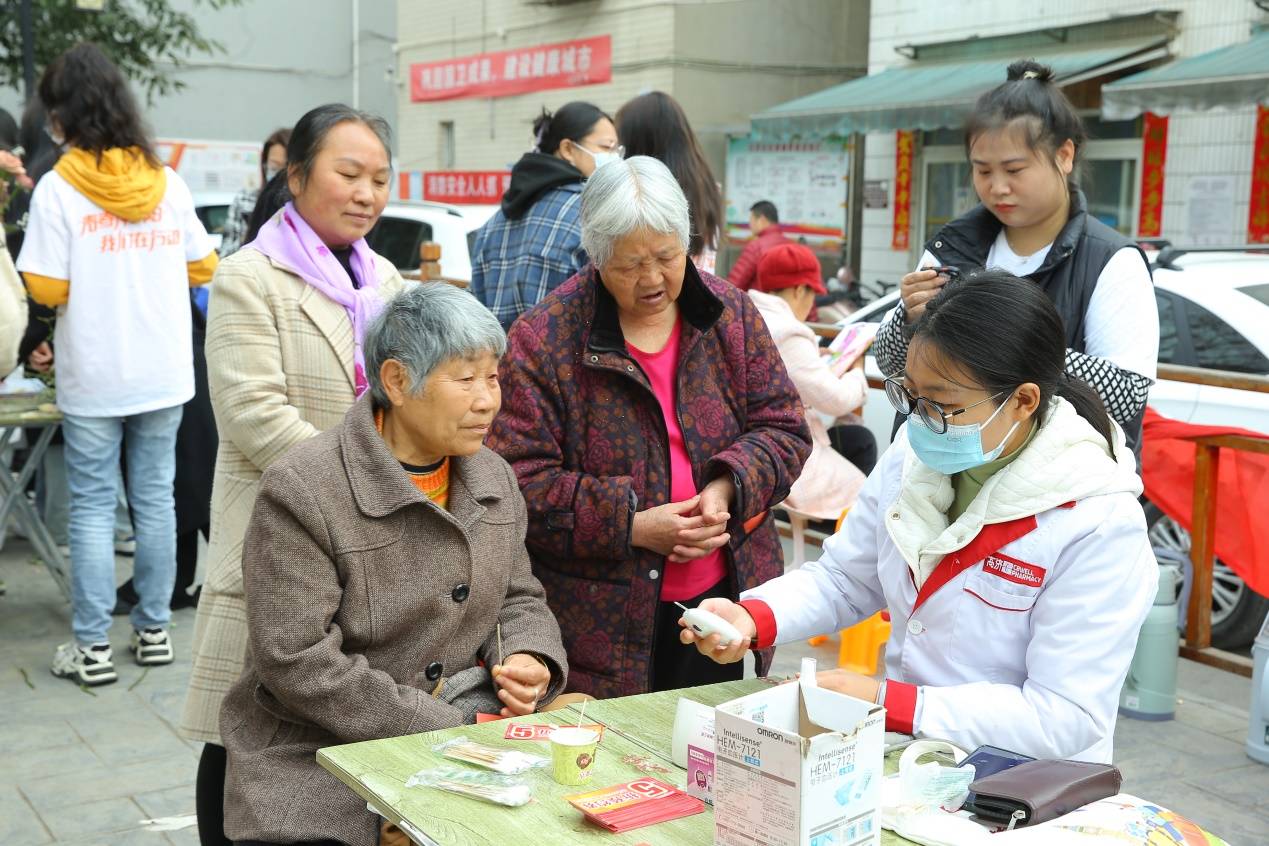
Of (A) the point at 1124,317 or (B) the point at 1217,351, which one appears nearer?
(A) the point at 1124,317

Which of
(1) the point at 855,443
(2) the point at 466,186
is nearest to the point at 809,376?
(1) the point at 855,443

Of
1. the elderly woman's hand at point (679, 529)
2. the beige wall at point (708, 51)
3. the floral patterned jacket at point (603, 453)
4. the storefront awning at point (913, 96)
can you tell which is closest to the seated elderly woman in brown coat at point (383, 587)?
the floral patterned jacket at point (603, 453)

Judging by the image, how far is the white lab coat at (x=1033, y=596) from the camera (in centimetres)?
216

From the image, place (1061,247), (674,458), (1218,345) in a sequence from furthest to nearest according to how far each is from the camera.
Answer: (1218,345) → (1061,247) → (674,458)

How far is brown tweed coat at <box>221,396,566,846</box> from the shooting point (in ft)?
8.02

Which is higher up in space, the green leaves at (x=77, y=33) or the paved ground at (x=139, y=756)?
the green leaves at (x=77, y=33)

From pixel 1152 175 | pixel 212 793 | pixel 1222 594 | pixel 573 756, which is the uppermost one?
pixel 1152 175

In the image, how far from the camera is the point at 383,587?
99.3 inches

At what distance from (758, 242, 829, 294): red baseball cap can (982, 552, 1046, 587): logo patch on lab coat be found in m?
3.38

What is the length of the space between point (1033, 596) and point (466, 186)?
17.4m

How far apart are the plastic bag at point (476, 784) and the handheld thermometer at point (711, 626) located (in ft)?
1.39

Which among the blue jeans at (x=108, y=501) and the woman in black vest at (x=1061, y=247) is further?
the blue jeans at (x=108, y=501)

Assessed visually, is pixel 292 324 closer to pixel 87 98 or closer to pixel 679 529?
pixel 679 529

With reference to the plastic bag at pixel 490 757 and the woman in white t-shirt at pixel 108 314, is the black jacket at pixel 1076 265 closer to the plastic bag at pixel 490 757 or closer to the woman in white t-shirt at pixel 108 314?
the plastic bag at pixel 490 757
